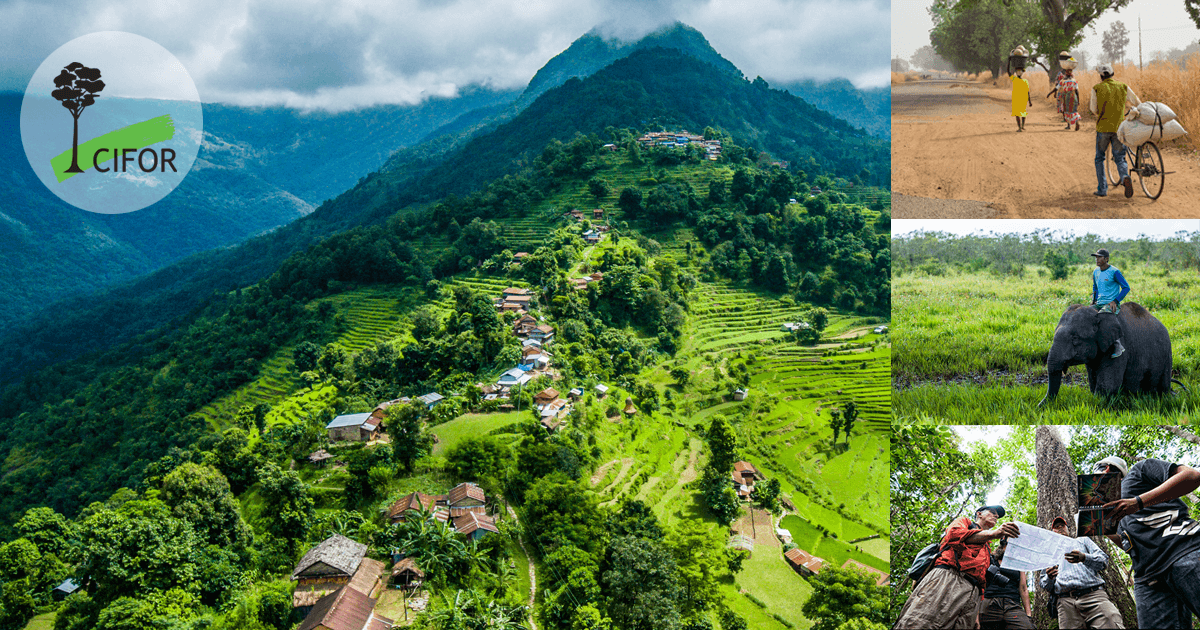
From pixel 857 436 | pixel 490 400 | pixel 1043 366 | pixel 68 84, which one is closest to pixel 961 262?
pixel 1043 366

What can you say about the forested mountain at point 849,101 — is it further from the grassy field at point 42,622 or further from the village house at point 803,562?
the grassy field at point 42,622

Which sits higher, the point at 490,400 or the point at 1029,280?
the point at 1029,280

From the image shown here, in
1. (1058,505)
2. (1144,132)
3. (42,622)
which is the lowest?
(42,622)

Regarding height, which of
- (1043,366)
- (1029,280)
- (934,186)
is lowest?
(1043,366)

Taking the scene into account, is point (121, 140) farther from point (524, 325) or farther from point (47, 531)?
point (524, 325)

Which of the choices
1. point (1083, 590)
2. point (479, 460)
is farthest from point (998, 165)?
point (479, 460)

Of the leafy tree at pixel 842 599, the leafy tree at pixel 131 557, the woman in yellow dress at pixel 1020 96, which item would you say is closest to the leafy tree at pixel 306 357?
the leafy tree at pixel 131 557

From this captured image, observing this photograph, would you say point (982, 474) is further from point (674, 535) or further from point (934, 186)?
point (674, 535)
